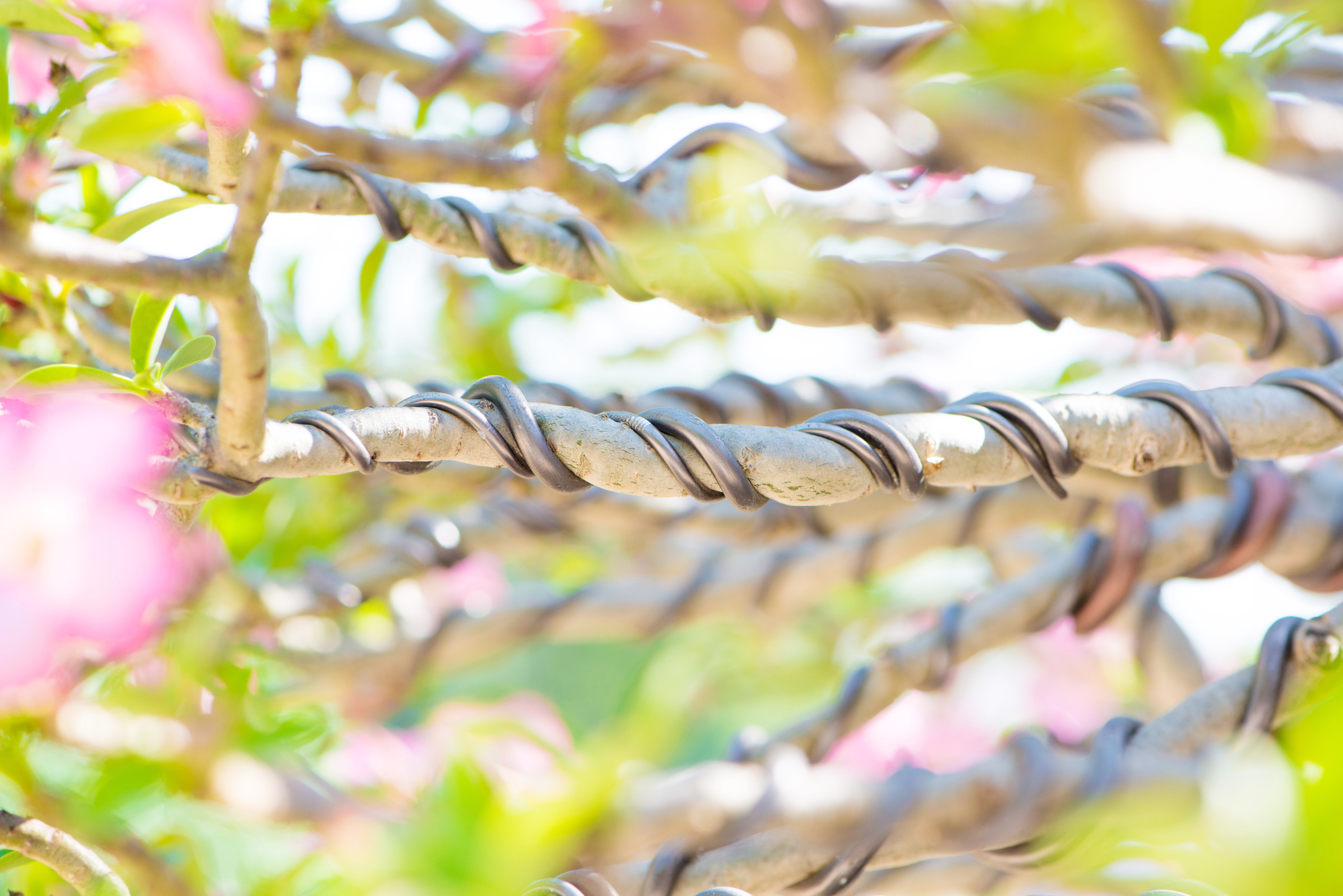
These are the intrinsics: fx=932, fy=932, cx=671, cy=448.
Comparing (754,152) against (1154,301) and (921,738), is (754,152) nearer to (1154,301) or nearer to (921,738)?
(1154,301)

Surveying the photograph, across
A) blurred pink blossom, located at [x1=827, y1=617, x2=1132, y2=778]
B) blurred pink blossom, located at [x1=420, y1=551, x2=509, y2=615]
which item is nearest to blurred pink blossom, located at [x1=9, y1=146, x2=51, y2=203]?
blurred pink blossom, located at [x1=420, y1=551, x2=509, y2=615]

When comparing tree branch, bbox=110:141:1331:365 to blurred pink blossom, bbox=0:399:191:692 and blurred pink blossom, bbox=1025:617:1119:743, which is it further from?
blurred pink blossom, bbox=1025:617:1119:743

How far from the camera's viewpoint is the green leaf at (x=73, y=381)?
27cm

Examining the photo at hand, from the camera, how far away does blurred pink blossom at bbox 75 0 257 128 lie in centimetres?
23

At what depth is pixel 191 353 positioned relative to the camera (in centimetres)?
29

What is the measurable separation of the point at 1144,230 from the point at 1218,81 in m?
0.05

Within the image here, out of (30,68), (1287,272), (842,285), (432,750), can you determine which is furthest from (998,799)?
(1287,272)

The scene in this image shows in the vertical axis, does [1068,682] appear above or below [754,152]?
below

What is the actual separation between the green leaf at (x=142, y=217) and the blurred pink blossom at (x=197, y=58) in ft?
0.38

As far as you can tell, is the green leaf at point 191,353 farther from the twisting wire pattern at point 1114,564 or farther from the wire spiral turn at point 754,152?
the twisting wire pattern at point 1114,564

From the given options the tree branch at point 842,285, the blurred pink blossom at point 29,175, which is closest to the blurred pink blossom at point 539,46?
the tree branch at point 842,285

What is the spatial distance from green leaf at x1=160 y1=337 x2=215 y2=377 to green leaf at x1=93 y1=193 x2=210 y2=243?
9 cm

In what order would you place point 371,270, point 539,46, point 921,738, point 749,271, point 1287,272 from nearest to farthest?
point 749,271 < point 371,270 < point 539,46 < point 1287,272 < point 921,738

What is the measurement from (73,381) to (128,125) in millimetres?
80
